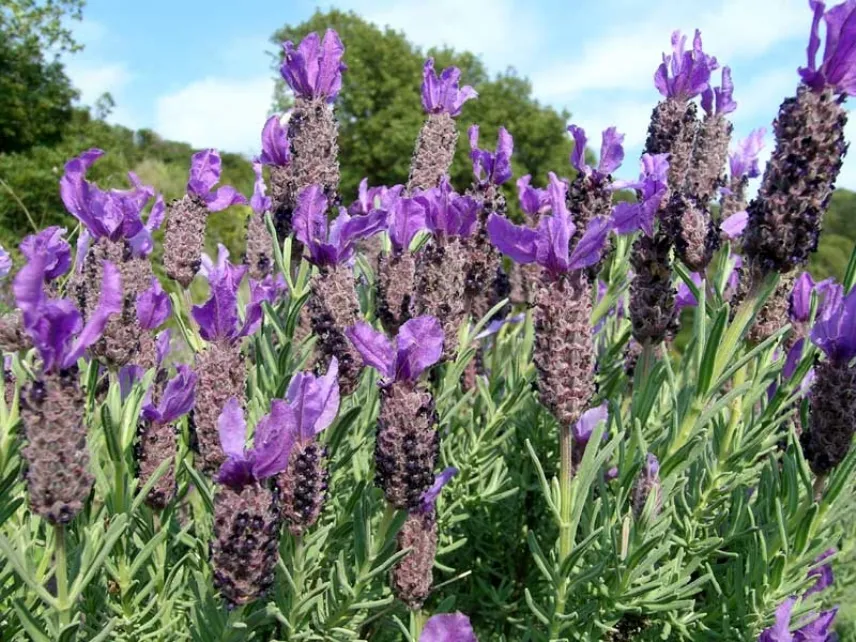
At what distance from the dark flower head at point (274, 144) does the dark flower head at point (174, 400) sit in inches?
29.0

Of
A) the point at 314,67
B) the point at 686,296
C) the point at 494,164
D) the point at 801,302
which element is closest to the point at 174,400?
the point at 314,67

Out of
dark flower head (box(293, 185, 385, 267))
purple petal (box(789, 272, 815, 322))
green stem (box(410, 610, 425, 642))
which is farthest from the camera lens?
purple petal (box(789, 272, 815, 322))

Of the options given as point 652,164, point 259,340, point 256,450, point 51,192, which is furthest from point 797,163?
point 51,192

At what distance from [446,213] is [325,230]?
269 millimetres

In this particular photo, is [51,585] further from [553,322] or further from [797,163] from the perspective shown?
[797,163]

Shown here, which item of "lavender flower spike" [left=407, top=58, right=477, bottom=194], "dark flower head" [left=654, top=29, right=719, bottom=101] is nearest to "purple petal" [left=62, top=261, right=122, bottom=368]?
"lavender flower spike" [left=407, top=58, right=477, bottom=194]

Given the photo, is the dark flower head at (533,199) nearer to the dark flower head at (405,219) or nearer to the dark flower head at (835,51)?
the dark flower head at (405,219)

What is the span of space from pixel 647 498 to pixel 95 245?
4.03 feet

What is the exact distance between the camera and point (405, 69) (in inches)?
1023

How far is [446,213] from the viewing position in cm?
158

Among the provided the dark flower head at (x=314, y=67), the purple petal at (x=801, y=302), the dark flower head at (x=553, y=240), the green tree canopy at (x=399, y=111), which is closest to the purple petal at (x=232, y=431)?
the dark flower head at (x=553, y=240)

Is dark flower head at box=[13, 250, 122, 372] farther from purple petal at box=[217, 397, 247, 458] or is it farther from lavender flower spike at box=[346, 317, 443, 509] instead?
lavender flower spike at box=[346, 317, 443, 509]

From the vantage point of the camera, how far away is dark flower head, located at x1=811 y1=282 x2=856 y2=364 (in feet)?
4.25

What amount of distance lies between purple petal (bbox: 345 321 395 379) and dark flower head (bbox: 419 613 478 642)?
39 cm
